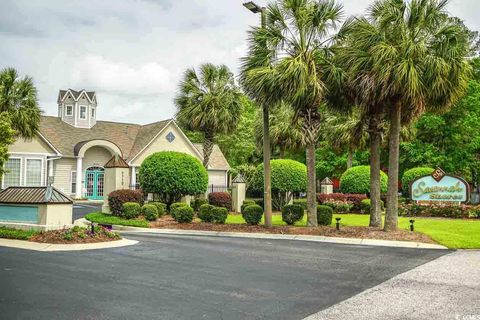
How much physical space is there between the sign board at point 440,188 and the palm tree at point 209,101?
12479mm

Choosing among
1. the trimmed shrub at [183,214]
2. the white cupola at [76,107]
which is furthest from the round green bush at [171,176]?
the white cupola at [76,107]

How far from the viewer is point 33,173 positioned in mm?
33625

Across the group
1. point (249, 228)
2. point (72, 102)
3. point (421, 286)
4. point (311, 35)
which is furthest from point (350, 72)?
point (72, 102)

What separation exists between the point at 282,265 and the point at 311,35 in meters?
10.7

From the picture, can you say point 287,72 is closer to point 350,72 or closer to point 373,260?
point 350,72

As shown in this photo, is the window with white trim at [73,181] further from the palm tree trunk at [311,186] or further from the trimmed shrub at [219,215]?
the palm tree trunk at [311,186]

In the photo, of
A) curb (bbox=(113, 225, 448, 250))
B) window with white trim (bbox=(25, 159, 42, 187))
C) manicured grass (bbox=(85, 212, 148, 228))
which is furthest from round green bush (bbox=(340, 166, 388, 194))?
window with white trim (bbox=(25, 159, 42, 187))

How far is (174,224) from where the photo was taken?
20984 millimetres

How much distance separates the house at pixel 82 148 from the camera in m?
33.6

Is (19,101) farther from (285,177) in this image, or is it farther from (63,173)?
(285,177)

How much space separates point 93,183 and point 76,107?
7176 mm

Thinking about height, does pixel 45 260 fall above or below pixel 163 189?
below

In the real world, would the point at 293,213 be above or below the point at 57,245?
above

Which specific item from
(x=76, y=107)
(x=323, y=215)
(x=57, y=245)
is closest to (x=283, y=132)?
(x=323, y=215)
